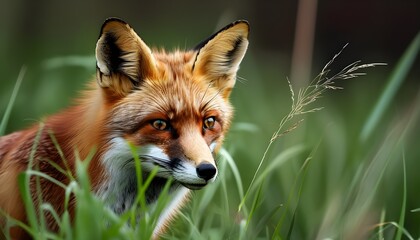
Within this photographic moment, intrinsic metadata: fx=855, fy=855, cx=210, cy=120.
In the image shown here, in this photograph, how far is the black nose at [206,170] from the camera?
12.0ft

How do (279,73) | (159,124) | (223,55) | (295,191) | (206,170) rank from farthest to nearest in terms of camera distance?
1. (279,73)
2. (295,191)
3. (223,55)
4. (159,124)
5. (206,170)

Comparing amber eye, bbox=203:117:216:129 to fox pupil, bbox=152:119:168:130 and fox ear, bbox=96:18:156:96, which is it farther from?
fox ear, bbox=96:18:156:96

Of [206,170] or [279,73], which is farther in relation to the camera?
[279,73]

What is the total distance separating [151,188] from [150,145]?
1.09ft

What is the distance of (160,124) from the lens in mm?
3969

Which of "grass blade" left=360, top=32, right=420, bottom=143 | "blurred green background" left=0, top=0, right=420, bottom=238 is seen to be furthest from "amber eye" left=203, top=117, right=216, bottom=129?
"grass blade" left=360, top=32, right=420, bottom=143

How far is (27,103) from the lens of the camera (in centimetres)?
635

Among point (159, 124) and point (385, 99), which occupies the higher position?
point (385, 99)

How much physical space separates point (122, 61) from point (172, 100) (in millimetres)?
318

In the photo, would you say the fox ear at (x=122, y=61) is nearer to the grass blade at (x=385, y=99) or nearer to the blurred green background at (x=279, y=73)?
the blurred green background at (x=279, y=73)

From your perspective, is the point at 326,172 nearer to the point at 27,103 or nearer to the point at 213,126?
the point at 213,126

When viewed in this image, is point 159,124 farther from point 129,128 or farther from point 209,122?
point 209,122

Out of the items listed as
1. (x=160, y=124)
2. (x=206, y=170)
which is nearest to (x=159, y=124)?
(x=160, y=124)

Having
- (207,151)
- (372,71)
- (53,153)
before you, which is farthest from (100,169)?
(372,71)
